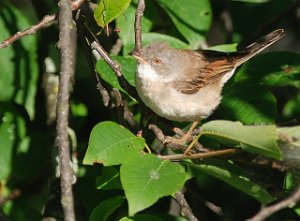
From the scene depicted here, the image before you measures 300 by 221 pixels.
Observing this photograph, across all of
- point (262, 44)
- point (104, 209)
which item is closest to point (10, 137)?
point (104, 209)

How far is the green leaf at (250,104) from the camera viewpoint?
3.40 metres

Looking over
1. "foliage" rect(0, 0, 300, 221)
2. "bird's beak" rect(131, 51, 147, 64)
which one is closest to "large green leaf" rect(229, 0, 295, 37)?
"foliage" rect(0, 0, 300, 221)

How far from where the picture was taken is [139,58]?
3.62 m

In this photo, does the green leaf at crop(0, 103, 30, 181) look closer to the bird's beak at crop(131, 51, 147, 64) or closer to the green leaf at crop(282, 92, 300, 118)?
the bird's beak at crop(131, 51, 147, 64)

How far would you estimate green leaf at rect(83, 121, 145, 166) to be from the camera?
2578 millimetres

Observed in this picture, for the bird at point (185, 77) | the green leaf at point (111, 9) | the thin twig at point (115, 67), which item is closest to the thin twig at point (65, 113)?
the green leaf at point (111, 9)

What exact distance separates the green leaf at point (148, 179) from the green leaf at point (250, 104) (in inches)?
37.4

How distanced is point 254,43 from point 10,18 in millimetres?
1699

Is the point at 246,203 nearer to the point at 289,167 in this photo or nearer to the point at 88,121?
the point at 88,121

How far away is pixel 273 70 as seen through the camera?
3.55 meters

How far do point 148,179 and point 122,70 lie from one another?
4.34 feet

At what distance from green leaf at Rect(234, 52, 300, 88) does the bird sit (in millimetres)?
334

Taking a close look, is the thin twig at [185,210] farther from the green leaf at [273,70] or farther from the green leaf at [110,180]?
the green leaf at [273,70]

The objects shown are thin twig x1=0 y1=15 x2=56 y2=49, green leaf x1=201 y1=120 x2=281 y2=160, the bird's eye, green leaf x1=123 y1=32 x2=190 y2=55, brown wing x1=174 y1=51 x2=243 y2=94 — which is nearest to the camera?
green leaf x1=201 y1=120 x2=281 y2=160
